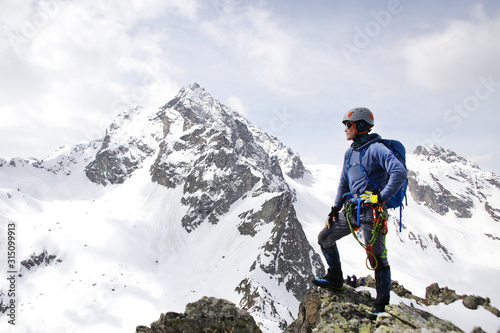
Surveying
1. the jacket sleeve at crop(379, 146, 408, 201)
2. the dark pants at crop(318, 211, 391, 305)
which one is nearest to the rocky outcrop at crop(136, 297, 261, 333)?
the dark pants at crop(318, 211, 391, 305)

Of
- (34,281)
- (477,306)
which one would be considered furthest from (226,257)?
(477,306)

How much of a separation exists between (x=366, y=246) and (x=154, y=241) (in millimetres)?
137189

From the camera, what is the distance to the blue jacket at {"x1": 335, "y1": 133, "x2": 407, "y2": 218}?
5715mm

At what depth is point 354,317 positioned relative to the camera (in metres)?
6.52

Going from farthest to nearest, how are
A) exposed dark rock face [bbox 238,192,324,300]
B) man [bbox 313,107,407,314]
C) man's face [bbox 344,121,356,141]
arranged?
1. exposed dark rock face [bbox 238,192,324,300]
2. man's face [bbox 344,121,356,141]
3. man [bbox 313,107,407,314]

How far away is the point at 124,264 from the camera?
11088 centimetres

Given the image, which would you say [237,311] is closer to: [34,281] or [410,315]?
[410,315]

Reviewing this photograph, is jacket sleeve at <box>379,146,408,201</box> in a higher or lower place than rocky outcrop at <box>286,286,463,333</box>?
higher

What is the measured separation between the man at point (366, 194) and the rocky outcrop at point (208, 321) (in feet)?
8.65

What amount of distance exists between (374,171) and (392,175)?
827 mm

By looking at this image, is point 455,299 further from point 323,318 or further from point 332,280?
point 323,318

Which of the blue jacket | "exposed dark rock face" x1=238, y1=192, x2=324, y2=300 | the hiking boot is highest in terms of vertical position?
"exposed dark rock face" x1=238, y1=192, x2=324, y2=300

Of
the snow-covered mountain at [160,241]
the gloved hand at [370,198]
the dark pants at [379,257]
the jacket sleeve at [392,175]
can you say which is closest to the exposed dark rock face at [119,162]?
the snow-covered mountain at [160,241]

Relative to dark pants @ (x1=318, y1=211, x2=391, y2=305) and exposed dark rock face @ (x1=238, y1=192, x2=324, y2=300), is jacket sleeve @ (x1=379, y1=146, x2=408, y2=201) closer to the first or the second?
dark pants @ (x1=318, y1=211, x2=391, y2=305)
